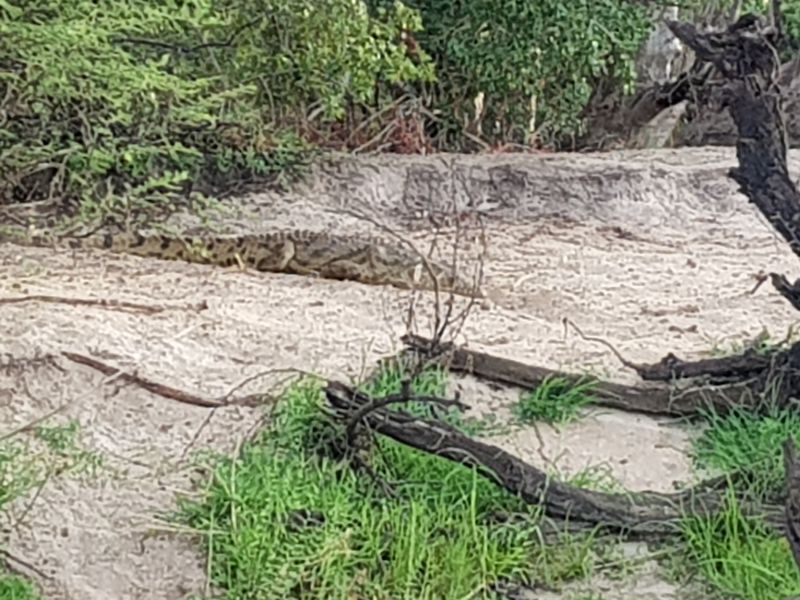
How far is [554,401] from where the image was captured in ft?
12.1

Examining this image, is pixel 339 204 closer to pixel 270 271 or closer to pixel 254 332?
pixel 270 271

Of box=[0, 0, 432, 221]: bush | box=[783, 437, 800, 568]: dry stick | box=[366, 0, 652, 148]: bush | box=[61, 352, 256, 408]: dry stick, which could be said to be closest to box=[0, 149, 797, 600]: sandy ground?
box=[61, 352, 256, 408]: dry stick

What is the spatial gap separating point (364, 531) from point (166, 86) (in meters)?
1.98

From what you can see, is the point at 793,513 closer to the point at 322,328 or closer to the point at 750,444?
the point at 750,444

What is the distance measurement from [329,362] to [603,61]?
4007mm

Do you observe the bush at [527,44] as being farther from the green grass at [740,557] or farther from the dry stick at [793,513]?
the dry stick at [793,513]

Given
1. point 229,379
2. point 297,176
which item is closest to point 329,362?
point 229,379

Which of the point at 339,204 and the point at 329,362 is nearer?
the point at 329,362

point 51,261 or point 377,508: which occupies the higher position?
point 377,508

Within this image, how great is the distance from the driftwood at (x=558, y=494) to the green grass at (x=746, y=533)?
1.9 inches

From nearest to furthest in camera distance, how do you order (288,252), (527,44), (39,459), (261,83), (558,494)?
(558,494) < (39,459) < (288,252) < (261,83) < (527,44)

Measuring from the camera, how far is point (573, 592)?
2.83m

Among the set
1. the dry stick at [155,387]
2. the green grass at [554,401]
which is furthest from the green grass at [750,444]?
the dry stick at [155,387]

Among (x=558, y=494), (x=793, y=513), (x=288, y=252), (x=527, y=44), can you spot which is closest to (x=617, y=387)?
(x=558, y=494)
